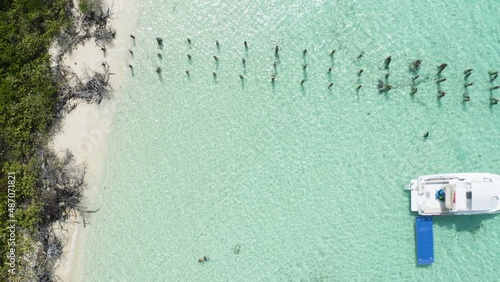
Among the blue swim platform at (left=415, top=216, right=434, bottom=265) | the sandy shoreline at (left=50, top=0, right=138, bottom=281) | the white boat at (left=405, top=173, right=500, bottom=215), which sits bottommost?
the blue swim platform at (left=415, top=216, right=434, bottom=265)

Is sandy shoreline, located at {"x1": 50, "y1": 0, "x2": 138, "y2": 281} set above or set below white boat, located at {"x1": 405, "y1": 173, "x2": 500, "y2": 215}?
above

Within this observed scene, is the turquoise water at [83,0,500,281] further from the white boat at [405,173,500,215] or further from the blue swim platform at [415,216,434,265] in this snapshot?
the white boat at [405,173,500,215]

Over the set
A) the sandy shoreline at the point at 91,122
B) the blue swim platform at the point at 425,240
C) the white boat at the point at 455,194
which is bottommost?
the blue swim platform at the point at 425,240

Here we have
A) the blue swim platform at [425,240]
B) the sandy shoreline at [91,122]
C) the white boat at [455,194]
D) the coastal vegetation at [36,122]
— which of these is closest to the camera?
the white boat at [455,194]

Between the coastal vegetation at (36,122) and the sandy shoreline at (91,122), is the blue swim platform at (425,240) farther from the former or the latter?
the coastal vegetation at (36,122)

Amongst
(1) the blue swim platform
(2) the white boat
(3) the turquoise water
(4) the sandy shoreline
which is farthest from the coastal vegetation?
(1) the blue swim platform

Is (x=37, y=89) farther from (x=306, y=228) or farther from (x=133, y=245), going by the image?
(x=306, y=228)

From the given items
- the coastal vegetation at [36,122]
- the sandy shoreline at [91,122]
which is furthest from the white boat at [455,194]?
the coastal vegetation at [36,122]
